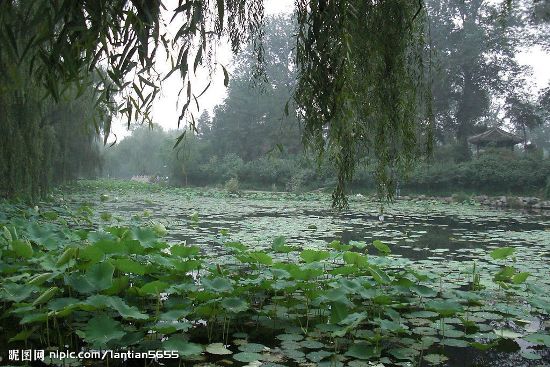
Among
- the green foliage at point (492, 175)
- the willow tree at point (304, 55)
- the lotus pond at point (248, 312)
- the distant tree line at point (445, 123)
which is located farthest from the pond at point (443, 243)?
the green foliage at point (492, 175)

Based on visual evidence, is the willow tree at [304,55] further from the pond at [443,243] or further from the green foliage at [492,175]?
the green foliage at [492,175]

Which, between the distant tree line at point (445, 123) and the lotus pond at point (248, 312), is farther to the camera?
the distant tree line at point (445, 123)

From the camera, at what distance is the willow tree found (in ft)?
3.92

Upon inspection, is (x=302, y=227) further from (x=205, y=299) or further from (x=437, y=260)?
(x=205, y=299)

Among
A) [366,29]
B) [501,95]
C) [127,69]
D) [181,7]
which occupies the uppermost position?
[501,95]

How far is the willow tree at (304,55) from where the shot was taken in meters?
1.20

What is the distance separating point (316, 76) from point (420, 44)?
47.0 inches

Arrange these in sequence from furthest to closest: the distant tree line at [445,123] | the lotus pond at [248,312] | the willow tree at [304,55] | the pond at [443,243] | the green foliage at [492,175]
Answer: the distant tree line at [445,123] < the green foliage at [492,175] < the pond at [443,243] < the lotus pond at [248,312] < the willow tree at [304,55]

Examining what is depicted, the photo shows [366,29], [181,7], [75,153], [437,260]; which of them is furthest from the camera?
[75,153]

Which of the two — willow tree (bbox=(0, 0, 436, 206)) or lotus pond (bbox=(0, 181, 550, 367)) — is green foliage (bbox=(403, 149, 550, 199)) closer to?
willow tree (bbox=(0, 0, 436, 206))

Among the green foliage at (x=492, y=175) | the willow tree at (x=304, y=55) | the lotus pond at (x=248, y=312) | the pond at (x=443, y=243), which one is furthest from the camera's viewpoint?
the green foliage at (x=492, y=175)

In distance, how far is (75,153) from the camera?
38.0 ft

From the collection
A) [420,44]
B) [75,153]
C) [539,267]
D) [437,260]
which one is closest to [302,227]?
[437,260]

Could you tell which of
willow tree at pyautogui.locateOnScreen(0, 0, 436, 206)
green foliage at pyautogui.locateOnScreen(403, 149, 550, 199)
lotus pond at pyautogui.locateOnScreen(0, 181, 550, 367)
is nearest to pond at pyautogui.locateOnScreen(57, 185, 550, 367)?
lotus pond at pyautogui.locateOnScreen(0, 181, 550, 367)
